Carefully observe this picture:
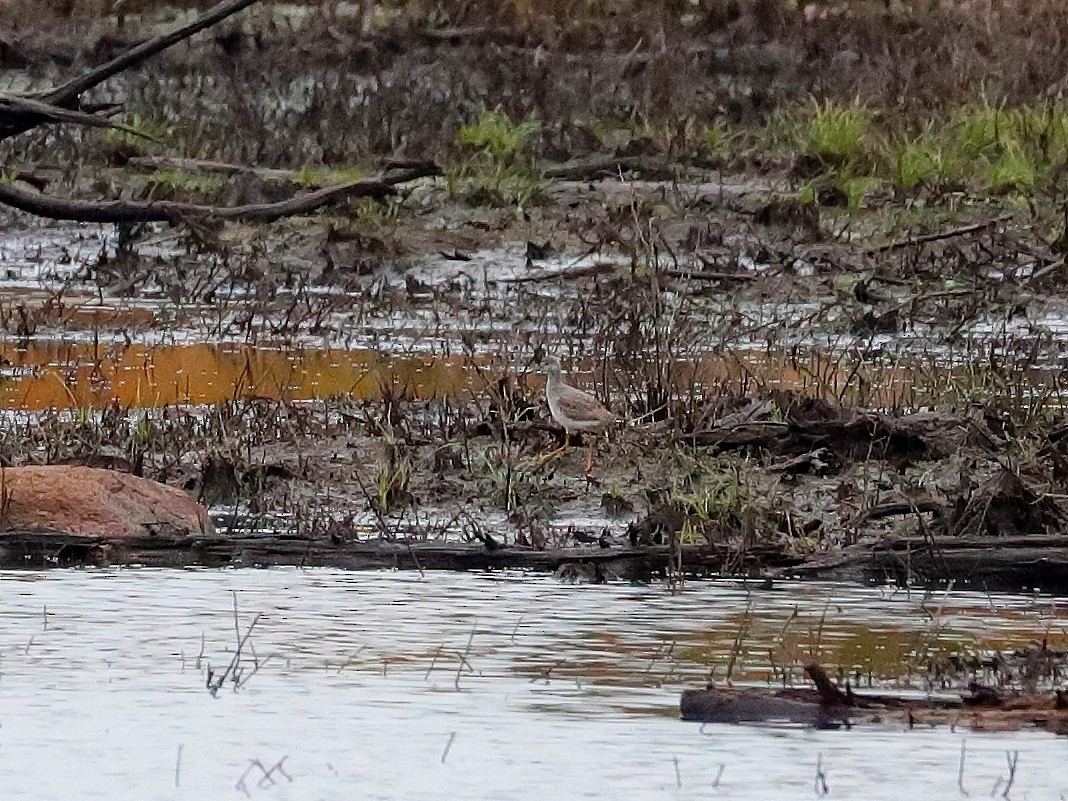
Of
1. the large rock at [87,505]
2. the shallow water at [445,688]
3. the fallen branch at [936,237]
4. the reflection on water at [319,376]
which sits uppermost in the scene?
the fallen branch at [936,237]

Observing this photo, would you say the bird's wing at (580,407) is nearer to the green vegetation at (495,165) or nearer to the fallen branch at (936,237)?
the fallen branch at (936,237)

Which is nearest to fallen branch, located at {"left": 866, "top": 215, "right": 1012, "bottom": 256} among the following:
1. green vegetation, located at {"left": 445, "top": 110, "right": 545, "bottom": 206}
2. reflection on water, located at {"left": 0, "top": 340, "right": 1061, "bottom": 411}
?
reflection on water, located at {"left": 0, "top": 340, "right": 1061, "bottom": 411}

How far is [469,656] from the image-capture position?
7547 millimetres

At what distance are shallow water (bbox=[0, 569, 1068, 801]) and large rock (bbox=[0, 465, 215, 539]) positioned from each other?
0.40 meters

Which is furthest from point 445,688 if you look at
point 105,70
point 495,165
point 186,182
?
point 495,165

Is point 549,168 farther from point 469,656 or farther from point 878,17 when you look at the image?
point 469,656

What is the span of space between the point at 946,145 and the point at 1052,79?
3097mm

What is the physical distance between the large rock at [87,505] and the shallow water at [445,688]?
15.7 inches

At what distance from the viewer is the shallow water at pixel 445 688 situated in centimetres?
625

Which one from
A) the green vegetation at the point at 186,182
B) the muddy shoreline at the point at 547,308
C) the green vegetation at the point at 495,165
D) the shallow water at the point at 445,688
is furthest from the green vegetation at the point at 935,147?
the shallow water at the point at 445,688

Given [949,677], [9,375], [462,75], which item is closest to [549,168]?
[462,75]

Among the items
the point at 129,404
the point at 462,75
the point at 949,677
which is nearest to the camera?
the point at 949,677

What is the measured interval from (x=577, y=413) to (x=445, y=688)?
10.7ft

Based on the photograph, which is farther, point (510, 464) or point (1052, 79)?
point (1052, 79)
